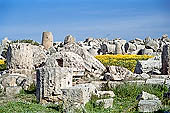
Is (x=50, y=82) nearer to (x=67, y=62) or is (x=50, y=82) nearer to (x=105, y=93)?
(x=105, y=93)

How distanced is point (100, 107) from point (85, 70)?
5.50m

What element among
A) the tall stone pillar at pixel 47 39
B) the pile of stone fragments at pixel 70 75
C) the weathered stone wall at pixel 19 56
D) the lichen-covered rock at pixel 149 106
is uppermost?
the tall stone pillar at pixel 47 39

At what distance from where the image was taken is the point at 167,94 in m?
11.2

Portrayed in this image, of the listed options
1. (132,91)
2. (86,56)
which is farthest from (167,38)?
(132,91)

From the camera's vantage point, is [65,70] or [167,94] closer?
[167,94]

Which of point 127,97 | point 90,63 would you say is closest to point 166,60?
point 90,63

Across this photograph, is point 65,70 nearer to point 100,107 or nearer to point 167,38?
point 100,107

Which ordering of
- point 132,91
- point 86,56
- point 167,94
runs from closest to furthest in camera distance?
point 167,94 → point 132,91 → point 86,56

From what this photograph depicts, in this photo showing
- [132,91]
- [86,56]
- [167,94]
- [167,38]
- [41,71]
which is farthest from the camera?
[167,38]

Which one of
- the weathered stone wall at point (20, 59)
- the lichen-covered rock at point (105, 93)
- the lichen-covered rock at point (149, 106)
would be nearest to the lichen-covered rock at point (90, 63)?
the weathered stone wall at point (20, 59)

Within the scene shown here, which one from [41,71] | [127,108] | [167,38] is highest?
[167,38]

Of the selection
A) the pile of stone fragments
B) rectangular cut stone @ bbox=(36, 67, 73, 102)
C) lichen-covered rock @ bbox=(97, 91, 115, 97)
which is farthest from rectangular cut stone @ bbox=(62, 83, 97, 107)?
lichen-covered rock @ bbox=(97, 91, 115, 97)

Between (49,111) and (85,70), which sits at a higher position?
(85,70)

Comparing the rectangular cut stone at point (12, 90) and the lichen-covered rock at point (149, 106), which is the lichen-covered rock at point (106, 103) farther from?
the rectangular cut stone at point (12, 90)
